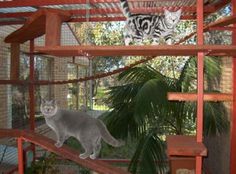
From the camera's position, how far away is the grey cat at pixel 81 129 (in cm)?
329

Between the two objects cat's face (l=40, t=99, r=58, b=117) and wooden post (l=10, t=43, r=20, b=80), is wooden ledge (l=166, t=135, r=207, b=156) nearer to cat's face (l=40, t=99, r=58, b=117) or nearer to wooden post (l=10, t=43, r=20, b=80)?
cat's face (l=40, t=99, r=58, b=117)

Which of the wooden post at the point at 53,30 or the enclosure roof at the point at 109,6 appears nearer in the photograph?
the wooden post at the point at 53,30

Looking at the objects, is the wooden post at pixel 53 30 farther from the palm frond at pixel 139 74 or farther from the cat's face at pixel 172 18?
the palm frond at pixel 139 74

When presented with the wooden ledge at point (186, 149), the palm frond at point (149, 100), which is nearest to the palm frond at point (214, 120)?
the palm frond at point (149, 100)

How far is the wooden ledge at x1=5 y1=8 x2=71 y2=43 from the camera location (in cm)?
250

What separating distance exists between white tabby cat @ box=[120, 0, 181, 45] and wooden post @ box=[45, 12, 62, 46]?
705 millimetres

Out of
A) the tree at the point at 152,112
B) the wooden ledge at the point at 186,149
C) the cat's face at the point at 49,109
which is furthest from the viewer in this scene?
the tree at the point at 152,112

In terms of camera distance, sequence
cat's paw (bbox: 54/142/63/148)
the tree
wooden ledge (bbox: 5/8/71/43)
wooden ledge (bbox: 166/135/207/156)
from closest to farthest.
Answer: wooden ledge (bbox: 166/135/207/156)
wooden ledge (bbox: 5/8/71/43)
cat's paw (bbox: 54/142/63/148)
the tree

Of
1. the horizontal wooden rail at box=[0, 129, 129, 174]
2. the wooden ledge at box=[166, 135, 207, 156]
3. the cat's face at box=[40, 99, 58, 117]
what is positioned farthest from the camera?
the cat's face at box=[40, 99, 58, 117]

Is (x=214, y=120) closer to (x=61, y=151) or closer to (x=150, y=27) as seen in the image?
(x=150, y=27)

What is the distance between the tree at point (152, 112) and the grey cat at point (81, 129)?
63 cm

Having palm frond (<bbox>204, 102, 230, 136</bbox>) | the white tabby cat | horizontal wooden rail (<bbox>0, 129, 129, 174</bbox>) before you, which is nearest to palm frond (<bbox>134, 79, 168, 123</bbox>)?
palm frond (<bbox>204, 102, 230, 136</bbox>)

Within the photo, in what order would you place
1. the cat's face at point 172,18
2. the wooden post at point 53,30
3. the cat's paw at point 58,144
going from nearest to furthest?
the wooden post at point 53,30 < the cat's face at point 172,18 < the cat's paw at point 58,144

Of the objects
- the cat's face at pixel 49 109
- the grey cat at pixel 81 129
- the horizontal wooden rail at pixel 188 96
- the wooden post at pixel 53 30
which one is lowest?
the grey cat at pixel 81 129
